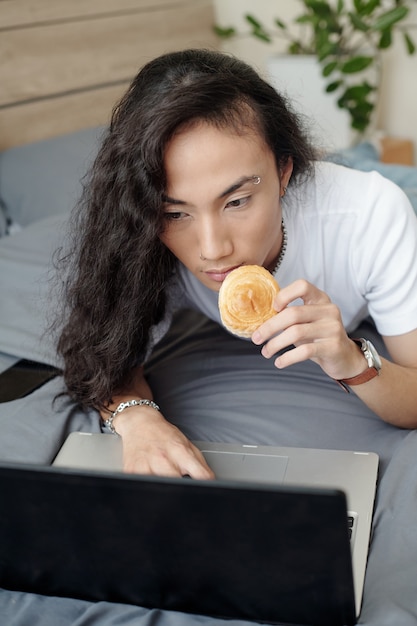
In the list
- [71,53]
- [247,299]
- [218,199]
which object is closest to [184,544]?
[247,299]

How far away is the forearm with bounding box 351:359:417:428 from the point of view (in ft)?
3.61

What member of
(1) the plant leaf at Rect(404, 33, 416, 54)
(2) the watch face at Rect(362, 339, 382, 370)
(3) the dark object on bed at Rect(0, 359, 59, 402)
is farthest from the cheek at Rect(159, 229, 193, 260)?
(1) the plant leaf at Rect(404, 33, 416, 54)

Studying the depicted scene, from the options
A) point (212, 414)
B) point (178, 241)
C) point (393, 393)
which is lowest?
point (212, 414)

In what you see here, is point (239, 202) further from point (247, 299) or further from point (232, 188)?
point (247, 299)

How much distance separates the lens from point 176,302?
1427 millimetres

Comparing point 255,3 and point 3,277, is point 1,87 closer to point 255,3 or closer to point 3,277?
point 3,277

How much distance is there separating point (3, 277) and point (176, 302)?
47 centimetres

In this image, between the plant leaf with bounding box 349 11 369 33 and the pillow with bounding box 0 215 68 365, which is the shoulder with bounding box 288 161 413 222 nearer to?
the pillow with bounding box 0 215 68 365

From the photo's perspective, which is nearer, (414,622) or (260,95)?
(414,622)

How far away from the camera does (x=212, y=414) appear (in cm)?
131

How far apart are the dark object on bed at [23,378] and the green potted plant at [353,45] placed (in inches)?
65.8

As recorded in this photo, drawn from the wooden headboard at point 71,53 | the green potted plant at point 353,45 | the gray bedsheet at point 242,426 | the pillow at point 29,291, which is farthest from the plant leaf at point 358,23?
the gray bedsheet at point 242,426

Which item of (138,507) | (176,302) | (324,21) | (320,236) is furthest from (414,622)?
(324,21)

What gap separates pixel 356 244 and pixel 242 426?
353 millimetres
